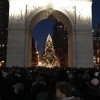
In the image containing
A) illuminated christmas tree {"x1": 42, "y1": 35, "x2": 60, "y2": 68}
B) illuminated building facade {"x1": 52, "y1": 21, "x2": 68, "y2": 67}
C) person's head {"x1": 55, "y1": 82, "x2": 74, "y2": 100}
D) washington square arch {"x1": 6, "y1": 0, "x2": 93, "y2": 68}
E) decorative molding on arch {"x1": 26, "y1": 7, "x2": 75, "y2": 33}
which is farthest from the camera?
illuminated building facade {"x1": 52, "y1": 21, "x2": 68, "y2": 67}

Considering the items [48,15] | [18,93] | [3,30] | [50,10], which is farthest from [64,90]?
[3,30]

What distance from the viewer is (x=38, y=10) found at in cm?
4675

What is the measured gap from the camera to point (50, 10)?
47.6 metres

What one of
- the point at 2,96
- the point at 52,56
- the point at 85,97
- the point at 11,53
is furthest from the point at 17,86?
the point at 52,56

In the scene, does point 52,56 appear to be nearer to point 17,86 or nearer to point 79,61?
point 79,61

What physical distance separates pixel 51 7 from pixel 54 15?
4.06 metres

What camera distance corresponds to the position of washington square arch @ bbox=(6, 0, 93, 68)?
150 feet

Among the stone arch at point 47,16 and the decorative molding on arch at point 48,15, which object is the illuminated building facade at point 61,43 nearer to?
the stone arch at point 47,16

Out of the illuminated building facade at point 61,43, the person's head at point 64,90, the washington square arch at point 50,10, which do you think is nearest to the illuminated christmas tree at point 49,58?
the washington square arch at point 50,10

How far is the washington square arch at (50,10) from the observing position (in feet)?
150

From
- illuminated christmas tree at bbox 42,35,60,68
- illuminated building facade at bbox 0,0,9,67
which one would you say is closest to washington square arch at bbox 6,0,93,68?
illuminated christmas tree at bbox 42,35,60,68

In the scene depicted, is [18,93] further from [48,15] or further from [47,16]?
[47,16]

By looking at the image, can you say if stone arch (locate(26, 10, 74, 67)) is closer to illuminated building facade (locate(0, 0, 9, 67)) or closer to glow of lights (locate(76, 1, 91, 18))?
glow of lights (locate(76, 1, 91, 18))

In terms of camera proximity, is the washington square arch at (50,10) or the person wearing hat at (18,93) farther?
the washington square arch at (50,10)
